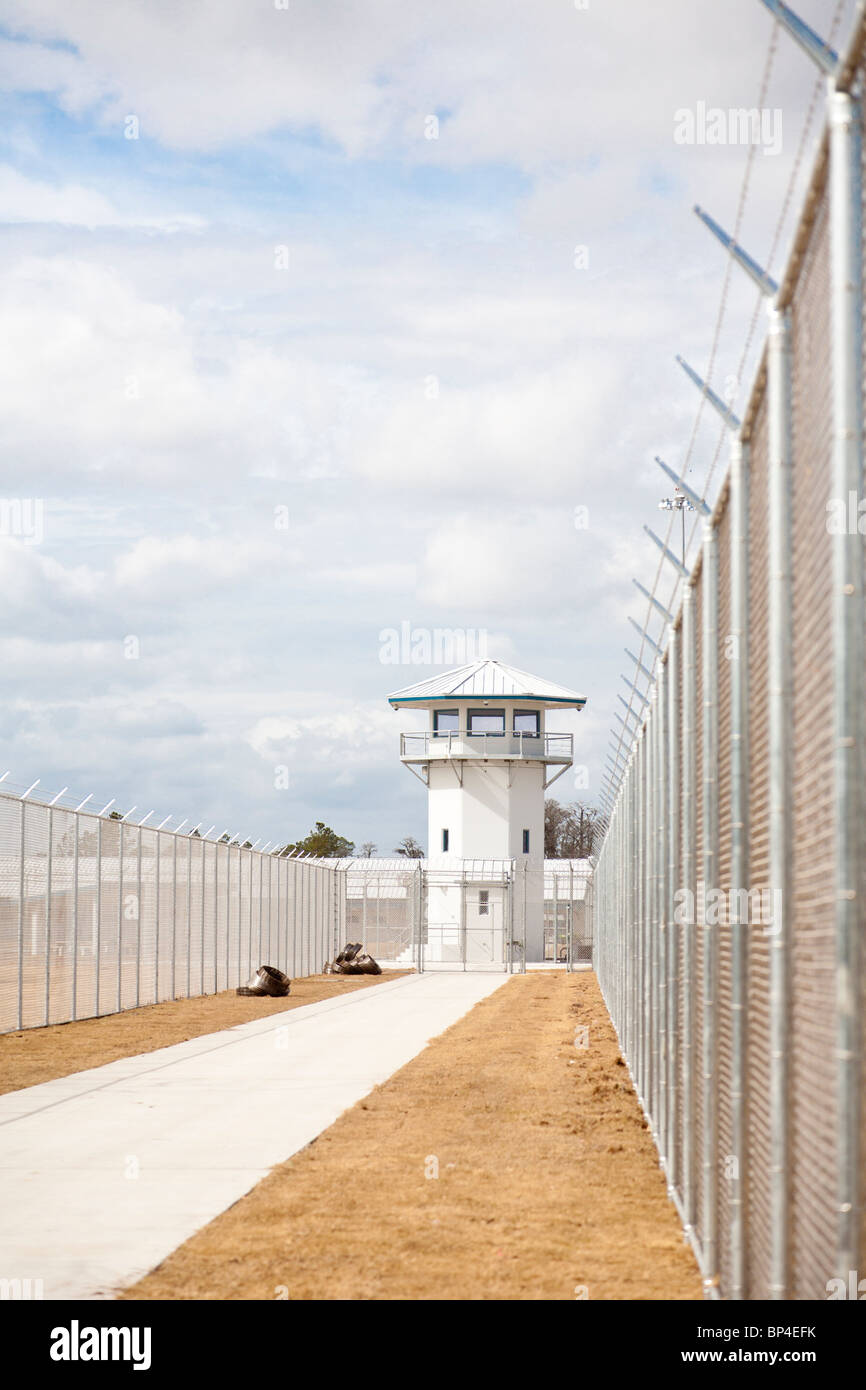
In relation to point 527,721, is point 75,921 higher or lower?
lower

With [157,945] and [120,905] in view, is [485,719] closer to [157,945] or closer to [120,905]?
[157,945]

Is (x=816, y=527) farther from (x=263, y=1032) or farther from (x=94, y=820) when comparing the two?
(x=94, y=820)

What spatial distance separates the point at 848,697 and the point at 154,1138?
27.5 feet

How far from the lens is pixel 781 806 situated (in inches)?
148

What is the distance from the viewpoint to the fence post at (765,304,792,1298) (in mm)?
3750

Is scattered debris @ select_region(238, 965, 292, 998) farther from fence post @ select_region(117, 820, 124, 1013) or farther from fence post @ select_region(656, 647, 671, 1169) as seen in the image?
fence post @ select_region(656, 647, 671, 1169)

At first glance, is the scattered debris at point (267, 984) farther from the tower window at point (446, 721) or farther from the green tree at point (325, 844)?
the green tree at point (325, 844)

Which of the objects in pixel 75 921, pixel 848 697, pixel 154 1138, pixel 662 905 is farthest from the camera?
pixel 75 921

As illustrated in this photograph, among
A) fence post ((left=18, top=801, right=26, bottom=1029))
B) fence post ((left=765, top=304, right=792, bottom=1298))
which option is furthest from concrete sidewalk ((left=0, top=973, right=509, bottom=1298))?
fence post ((left=765, top=304, right=792, bottom=1298))

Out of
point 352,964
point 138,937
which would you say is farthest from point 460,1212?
point 352,964

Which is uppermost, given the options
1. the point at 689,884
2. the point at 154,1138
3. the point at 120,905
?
the point at 689,884

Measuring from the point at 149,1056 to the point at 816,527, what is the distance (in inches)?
559

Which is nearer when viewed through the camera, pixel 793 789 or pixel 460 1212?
pixel 793 789
